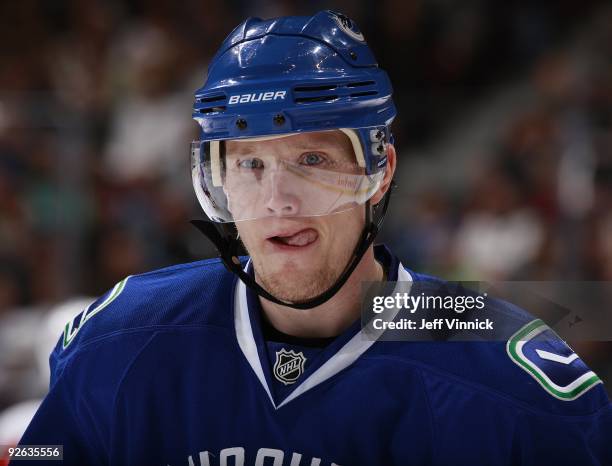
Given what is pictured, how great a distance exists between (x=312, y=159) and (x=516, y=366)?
526 mm

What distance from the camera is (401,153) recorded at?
475 centimetres

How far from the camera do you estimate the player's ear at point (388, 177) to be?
1969mm

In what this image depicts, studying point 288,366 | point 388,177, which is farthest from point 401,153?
point 288,366

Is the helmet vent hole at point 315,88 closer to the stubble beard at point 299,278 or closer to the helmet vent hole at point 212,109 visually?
the helmet vent hole at point 212,109

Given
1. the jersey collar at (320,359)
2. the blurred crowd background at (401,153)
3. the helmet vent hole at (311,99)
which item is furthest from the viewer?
the blurred crowd background at (401,153)

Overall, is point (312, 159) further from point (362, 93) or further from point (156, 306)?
point (156, 306)

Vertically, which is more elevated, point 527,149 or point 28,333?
point 527,149

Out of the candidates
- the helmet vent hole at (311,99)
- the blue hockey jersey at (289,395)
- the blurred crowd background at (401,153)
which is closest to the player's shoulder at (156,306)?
the blue hockey jersey at (289,395)

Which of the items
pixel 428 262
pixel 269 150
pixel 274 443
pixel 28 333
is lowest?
pixel 28 333

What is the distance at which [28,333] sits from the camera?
4375 millimetres

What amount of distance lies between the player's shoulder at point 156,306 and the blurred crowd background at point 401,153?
1.69 meters

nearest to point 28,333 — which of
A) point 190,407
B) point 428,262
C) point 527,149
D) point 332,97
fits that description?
point 428,262

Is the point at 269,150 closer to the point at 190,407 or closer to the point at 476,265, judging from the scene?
the point at 190,407

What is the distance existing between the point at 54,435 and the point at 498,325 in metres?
0.89
